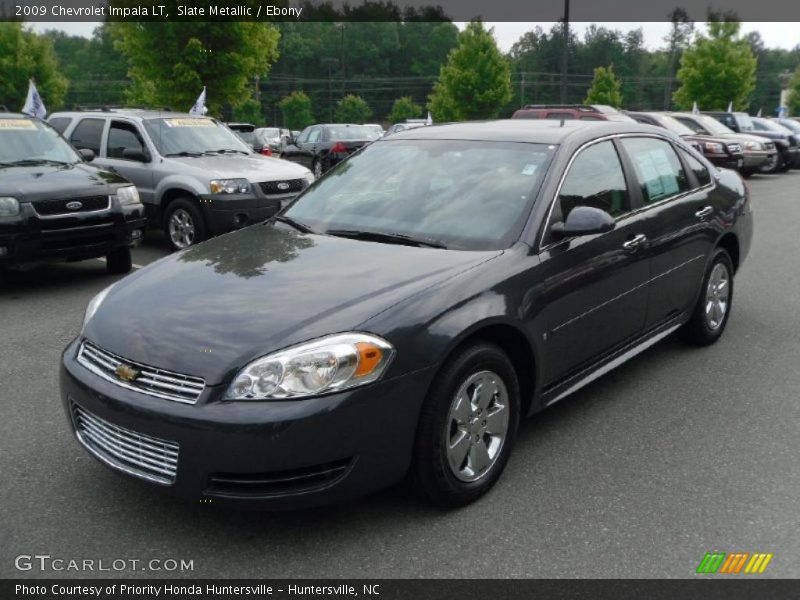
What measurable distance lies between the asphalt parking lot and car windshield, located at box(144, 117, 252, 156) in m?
5.76

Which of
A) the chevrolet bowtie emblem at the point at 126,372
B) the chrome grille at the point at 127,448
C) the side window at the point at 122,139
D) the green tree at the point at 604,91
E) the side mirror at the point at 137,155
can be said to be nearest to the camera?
the chrome grille at the point at 127,448

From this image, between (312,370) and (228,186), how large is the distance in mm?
6855

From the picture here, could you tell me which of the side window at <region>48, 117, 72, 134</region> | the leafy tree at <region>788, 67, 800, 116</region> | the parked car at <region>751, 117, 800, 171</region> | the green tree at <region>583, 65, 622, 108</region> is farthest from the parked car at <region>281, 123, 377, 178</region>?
the leafy tree at <region>788, 67, 800, 116</region>

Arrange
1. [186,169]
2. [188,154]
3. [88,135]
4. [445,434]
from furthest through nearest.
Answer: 1. [88,135]
2. [188,154]
3. [186,169]
4. [445,434]

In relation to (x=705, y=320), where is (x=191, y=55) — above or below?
above

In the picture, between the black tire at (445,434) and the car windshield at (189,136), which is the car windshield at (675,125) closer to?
the car windshield at (189,136)

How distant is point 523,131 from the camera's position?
4566mm

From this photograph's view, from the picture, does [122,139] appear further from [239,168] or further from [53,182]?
[53,182]

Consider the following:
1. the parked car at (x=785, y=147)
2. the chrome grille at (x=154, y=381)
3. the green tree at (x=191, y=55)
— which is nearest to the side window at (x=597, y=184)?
the chrome grille at (x=154, y=381)

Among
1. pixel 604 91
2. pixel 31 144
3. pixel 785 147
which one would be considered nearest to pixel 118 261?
pixel 31 144

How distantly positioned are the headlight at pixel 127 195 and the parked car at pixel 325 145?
1128 cm

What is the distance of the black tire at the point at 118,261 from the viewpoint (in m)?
8.53

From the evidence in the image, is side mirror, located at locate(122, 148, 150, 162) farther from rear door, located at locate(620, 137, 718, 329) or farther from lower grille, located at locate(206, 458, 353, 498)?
lower grille, located at locate(206, 458, 353, 498)

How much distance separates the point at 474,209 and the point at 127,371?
1871 mm
